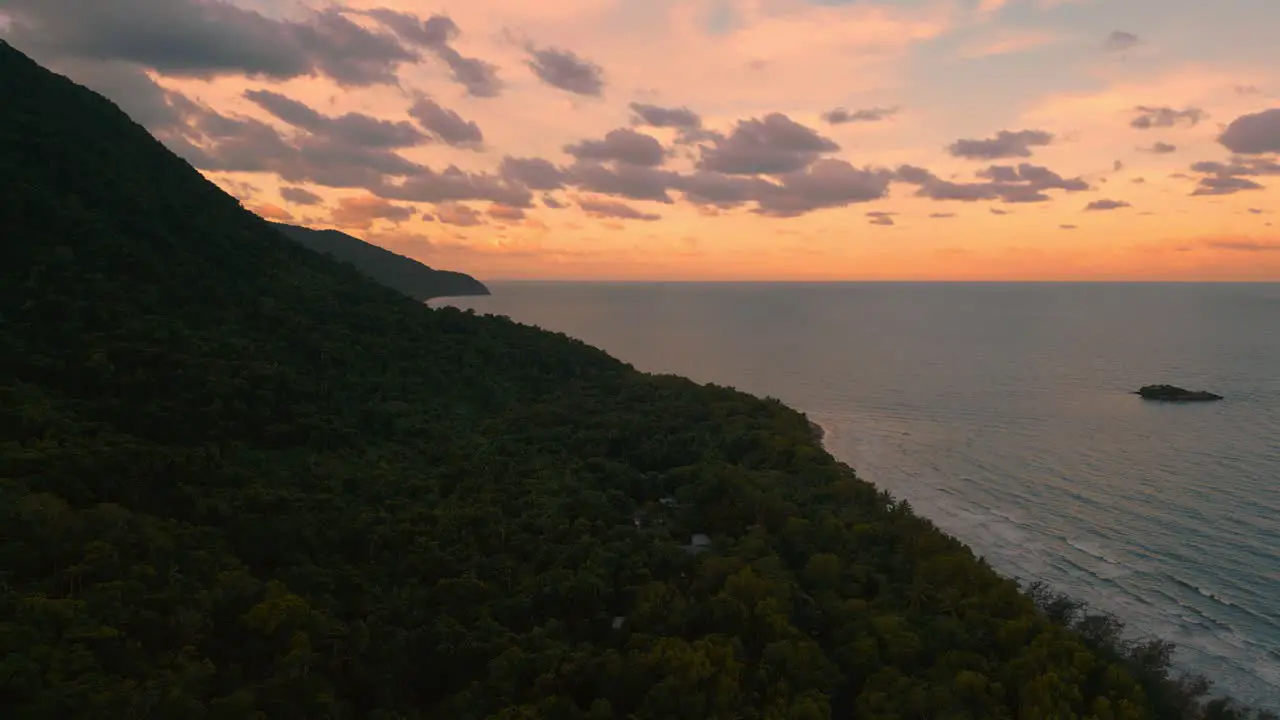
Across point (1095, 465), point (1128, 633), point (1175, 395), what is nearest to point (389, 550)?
point (1128, 633)

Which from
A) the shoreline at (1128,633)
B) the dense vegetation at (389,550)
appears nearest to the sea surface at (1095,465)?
the shoreline at (1128,633)

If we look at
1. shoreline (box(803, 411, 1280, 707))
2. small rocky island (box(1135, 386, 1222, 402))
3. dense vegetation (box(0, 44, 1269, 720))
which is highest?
dense vegetation (box(0, 44, 1269, 720))

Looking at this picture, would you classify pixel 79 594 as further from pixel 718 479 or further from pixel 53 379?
pixel 718 479

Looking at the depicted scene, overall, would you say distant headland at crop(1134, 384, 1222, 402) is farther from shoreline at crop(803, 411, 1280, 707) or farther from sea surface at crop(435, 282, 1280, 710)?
shoreline at crop(803, 411, 1280, 707)

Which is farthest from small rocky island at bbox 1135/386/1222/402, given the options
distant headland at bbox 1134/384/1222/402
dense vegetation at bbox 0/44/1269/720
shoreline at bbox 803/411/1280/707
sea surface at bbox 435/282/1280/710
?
dense vegetation at bbox 0/44/1269/720

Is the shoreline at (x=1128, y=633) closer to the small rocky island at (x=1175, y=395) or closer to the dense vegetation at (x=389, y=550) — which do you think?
the dense vegetation at (x=389, y=550)

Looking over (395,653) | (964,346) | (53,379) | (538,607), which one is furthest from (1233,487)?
(964,346)
